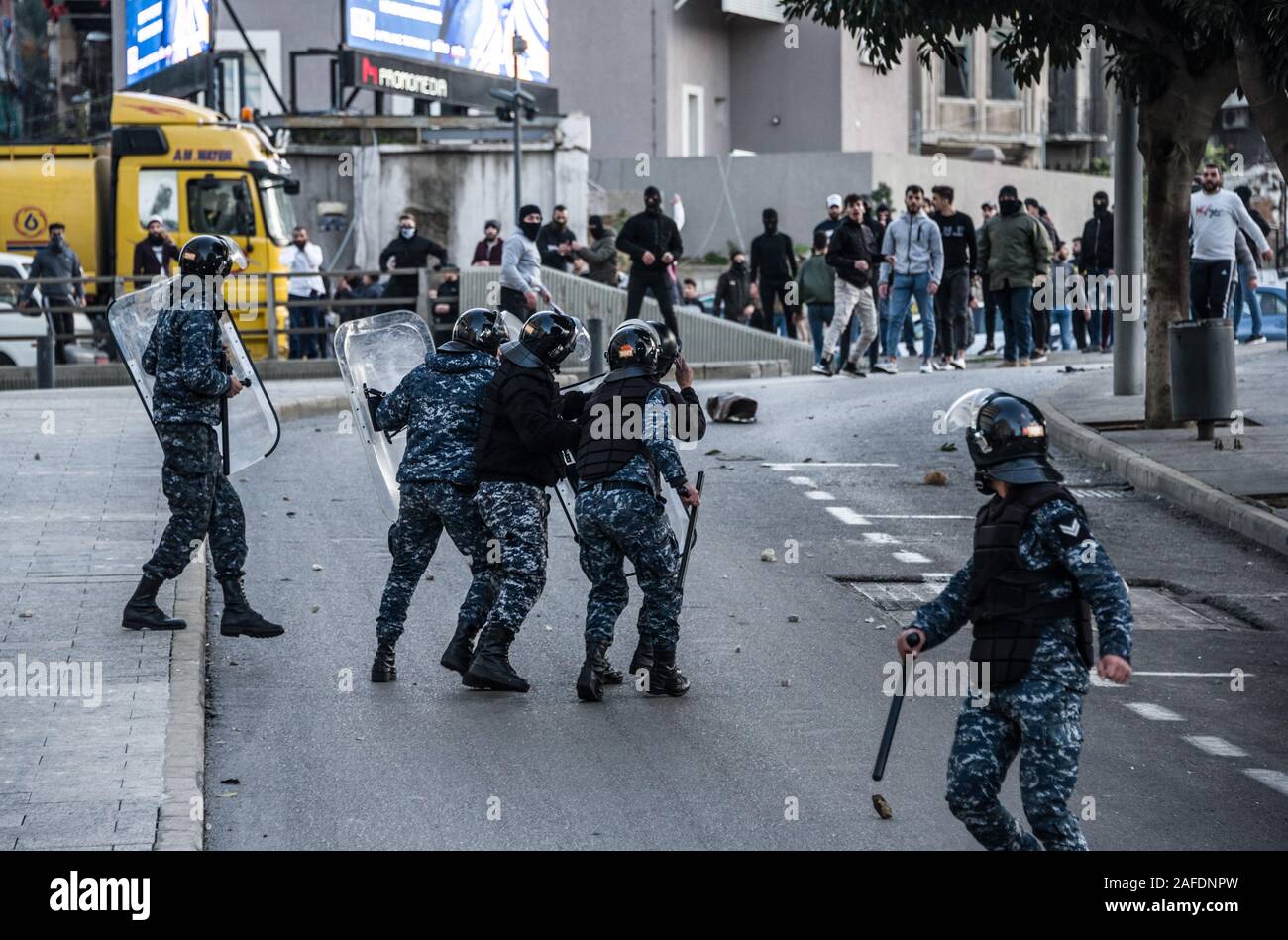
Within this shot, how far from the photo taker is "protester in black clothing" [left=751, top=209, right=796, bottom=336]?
24062 millimetres

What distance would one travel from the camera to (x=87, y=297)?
86.4 ft

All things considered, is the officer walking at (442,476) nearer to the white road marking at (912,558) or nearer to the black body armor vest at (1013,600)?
the black body armor vest at (1013,600)

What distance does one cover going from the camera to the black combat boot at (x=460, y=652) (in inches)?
340

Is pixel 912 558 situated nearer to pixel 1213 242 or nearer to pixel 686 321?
pixel 1213 242

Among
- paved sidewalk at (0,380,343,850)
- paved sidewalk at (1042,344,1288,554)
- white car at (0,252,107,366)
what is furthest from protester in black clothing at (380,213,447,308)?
paved sidewalk at (0,380,343,850)

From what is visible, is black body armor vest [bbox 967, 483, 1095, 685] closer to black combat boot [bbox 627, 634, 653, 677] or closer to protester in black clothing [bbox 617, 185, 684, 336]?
black combat boot [bbox 627, 634, 653, 677]

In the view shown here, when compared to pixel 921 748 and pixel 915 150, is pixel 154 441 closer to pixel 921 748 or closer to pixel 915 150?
pixel 921 748

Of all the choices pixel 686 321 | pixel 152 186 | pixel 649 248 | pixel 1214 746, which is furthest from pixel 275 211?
pixel 1214 746

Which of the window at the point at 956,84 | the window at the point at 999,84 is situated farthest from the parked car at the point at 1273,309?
the window at the point at 999,84

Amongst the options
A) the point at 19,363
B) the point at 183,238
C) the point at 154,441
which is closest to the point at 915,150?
the point at 183,238

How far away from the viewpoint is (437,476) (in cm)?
859

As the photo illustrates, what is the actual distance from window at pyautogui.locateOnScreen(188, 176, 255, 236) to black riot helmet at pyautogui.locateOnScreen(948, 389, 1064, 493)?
2190 cm

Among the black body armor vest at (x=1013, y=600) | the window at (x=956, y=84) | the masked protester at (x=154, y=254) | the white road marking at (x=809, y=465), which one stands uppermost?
the window at (x=956, y=84)

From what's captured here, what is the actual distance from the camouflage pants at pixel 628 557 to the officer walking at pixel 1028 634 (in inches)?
103
